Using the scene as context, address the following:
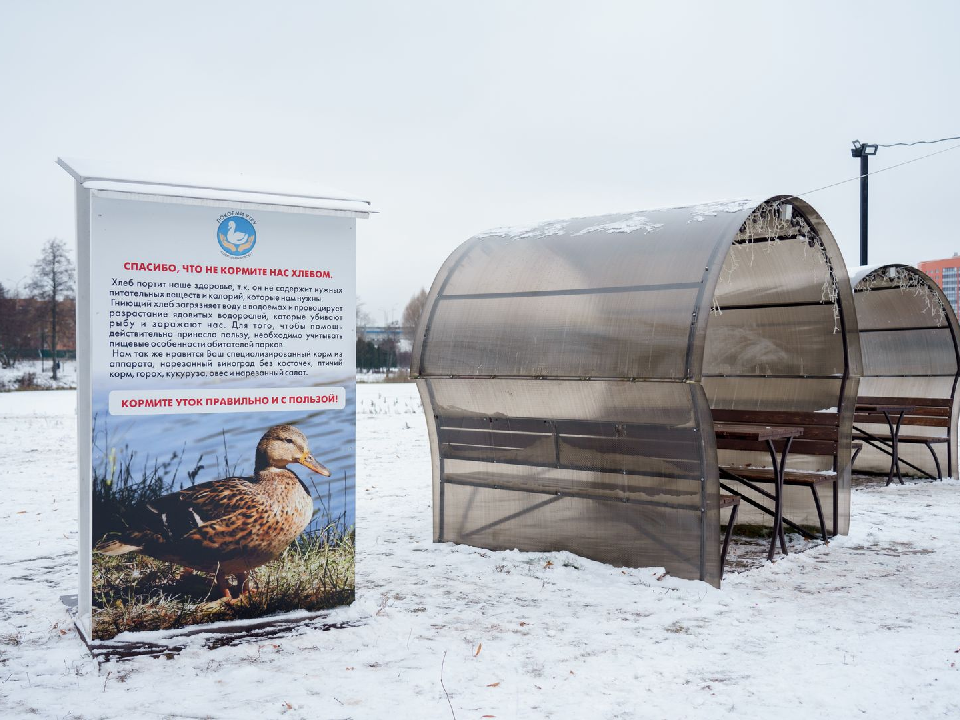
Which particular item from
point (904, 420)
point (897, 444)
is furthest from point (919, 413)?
point (897, 444)

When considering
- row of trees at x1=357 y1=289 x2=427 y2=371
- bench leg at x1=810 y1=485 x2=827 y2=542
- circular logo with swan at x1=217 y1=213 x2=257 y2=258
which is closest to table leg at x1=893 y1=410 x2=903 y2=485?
bench leg at x1=810 y1=485 x2=827 y2=542

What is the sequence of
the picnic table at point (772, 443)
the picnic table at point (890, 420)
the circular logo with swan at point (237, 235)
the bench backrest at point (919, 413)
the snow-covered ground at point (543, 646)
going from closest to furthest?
the snow-covered ground at point (543, 646) < the circular logo with swan at point (237, 235) < the picnic table at point (772, 443) < the picnic table at point (890, 420) < the bench backrest at point (919, 413)

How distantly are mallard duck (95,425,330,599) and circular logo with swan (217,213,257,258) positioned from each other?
1.07 meters

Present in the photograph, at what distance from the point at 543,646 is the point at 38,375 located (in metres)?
46.4

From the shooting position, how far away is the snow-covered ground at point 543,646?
14.5 feet

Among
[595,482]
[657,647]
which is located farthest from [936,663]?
[595,482]

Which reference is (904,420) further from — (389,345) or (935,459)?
(389,345)

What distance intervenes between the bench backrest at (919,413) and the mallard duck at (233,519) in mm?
9605

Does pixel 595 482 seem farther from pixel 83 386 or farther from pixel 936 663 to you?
pixel 83 386

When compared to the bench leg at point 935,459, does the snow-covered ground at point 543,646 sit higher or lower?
lower

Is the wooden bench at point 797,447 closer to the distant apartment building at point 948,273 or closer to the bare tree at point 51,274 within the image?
the distant apartment building at point 948,273

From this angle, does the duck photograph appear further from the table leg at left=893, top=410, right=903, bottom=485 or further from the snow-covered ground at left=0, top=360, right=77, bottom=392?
the snow-covered ground at left=0, top=360, right=77, bottom=392

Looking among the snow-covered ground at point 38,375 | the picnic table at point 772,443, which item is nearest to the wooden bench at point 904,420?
the picnic table at point 772,443

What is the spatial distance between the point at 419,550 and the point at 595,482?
5.50 ft
